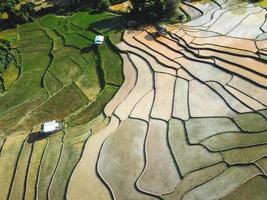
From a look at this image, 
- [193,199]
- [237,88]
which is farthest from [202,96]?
A: [193,199]

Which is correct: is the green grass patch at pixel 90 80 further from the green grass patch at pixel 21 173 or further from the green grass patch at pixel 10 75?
the green grass patch at pixel 21 173

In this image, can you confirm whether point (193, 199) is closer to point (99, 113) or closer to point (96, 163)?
point (96, 163)

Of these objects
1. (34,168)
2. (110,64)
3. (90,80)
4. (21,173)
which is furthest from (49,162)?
(110,64)

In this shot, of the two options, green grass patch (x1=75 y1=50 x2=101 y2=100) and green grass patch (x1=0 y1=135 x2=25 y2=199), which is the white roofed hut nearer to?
green grass patch (x1=0 y1=135 x2=25 y2=199)

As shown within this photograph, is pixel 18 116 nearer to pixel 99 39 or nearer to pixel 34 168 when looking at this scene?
pixel 34 168

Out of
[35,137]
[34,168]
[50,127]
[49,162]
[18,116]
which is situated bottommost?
[34,168]

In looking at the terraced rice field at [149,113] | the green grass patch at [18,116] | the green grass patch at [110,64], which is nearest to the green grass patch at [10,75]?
the terraced rice field at [149,113]
